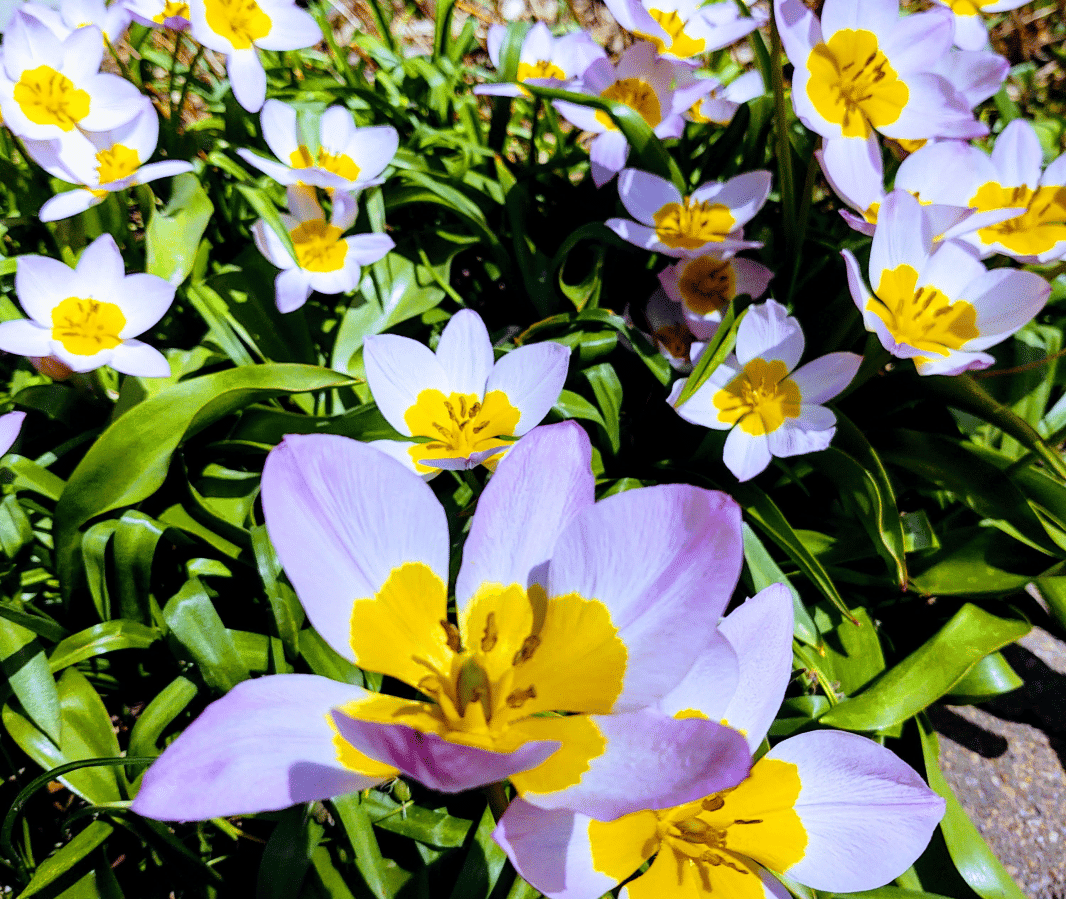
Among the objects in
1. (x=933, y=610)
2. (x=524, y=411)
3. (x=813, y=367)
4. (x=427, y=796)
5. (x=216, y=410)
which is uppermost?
(x=216, y=410)

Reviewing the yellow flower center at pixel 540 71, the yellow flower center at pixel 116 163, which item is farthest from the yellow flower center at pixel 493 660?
the yellow flower center at pixel 540 71

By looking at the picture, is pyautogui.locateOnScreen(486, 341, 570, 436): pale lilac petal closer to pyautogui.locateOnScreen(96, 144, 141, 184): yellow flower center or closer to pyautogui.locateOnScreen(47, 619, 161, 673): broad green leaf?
pyautogui.locateOnScreen(47, 619, 161, 673): broad green leaf

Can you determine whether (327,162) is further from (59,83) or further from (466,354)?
(466,354)

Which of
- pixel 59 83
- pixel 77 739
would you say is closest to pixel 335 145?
pixel 59 83

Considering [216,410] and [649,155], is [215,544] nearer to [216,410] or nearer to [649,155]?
[216,410]

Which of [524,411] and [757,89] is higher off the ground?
[757,89]

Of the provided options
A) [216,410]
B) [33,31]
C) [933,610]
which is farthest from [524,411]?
[33,31]
